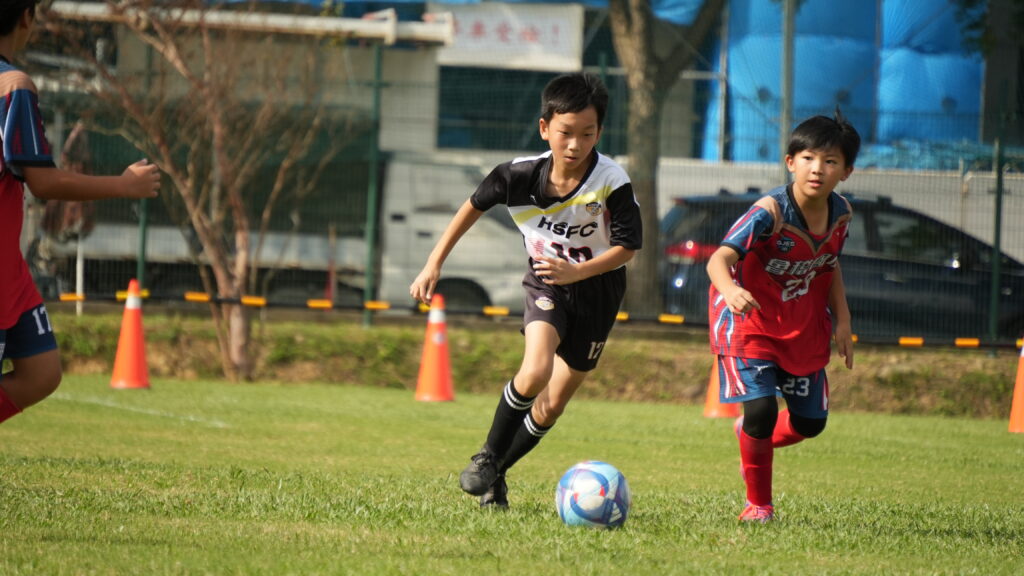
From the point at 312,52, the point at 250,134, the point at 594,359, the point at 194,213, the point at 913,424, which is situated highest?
the point at 312,52

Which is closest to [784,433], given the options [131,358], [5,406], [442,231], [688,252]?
[5,406]

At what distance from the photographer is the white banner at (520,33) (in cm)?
2083

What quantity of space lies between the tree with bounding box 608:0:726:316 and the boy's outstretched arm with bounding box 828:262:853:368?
8.13 meters

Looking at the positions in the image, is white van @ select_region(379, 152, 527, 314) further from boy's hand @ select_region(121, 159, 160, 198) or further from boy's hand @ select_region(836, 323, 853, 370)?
boy's hand @ select_region(121, 159, 160, 198)

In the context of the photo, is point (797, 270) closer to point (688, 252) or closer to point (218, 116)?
point (688, 252)

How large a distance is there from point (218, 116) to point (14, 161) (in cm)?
990

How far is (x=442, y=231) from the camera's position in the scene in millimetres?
15023

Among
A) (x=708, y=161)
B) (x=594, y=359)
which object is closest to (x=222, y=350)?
(x=708, y=161)

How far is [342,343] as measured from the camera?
551 inches

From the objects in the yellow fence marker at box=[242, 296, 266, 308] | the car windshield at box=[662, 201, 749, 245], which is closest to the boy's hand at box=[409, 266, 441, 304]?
the yellow fence marker at box=[242, 296, 266, 308]

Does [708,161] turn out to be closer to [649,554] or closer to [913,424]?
[913,424]

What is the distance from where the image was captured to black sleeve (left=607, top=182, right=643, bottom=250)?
582cm

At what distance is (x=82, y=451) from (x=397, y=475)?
7.23 ft

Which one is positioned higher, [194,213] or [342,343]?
[194,213]
